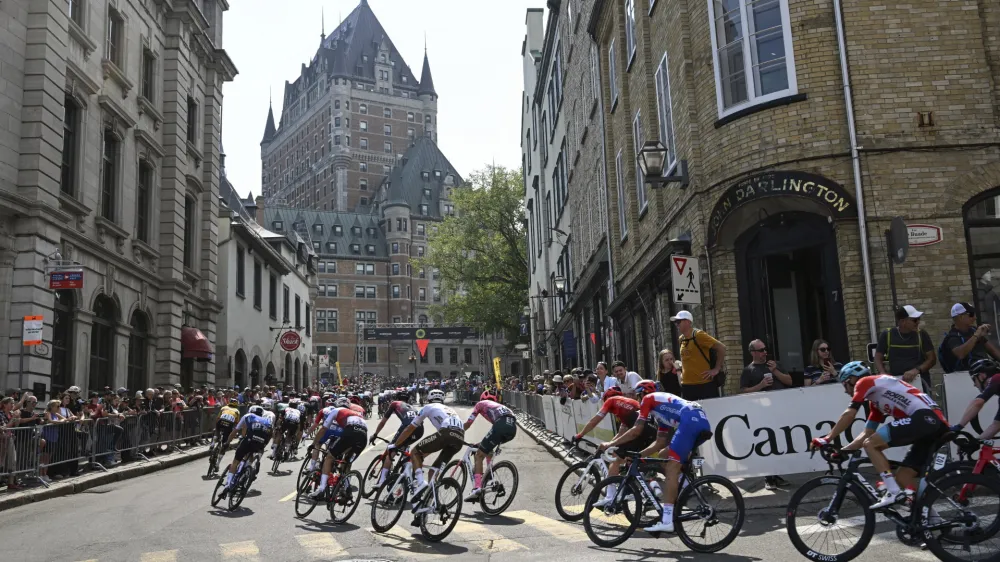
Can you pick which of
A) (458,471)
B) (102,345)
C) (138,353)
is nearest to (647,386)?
(458,471)

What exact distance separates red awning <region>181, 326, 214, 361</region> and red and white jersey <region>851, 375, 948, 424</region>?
27393 millimetres

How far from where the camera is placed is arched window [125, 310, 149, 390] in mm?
27219

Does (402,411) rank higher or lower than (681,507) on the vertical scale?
higher

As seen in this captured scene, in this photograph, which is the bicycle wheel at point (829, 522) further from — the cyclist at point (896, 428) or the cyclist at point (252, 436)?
the cyclist at point (252, 436)

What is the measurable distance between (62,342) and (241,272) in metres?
18.4

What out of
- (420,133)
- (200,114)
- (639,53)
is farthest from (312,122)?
(639,53)

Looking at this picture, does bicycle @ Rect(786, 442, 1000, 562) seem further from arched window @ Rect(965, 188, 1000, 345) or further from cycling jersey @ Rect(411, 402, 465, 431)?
arched window @ Rect(965, 188, 1000, 345)

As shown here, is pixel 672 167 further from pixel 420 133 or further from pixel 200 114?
pixel 420 133

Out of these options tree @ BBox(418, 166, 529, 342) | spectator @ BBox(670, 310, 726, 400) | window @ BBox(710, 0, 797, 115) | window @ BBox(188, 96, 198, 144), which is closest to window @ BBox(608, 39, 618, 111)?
window @ BBox(710, 0, 797, 115)

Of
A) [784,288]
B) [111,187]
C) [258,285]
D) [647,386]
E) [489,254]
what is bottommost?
[647,386]

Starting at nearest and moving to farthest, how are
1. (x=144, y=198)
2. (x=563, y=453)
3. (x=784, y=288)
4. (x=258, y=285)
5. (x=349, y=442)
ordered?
(x=349, y=442)
(x=784, y=288)
(x=563, y=453)
(x=144, y=198)
(x=258, y=285)

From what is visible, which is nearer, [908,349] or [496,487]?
[908,349]

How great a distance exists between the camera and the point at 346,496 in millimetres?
11062

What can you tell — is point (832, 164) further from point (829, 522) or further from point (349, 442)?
point (349, 442)
